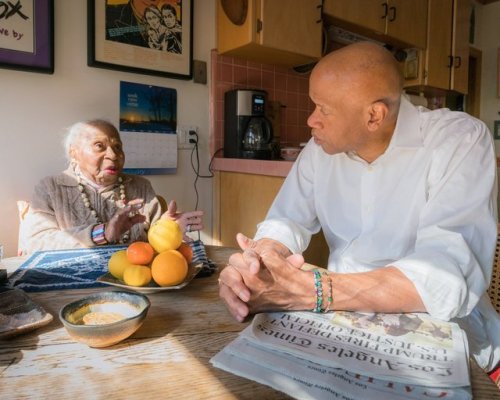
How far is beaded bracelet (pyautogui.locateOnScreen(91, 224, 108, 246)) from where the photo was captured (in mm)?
1385

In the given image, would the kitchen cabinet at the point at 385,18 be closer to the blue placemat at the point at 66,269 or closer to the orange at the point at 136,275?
the blue placemat at the point at 66,269

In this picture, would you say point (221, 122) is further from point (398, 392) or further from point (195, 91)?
point (398, 392)

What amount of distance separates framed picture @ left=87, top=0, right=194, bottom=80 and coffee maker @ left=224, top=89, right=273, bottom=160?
0.32m

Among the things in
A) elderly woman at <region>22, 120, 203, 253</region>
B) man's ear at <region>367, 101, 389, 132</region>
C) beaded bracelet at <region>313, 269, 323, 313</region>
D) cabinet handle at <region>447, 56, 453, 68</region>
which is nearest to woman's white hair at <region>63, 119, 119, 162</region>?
elderly woman at <region>22, 120, 203, 253</region>

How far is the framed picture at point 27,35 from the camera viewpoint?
5.42 ft

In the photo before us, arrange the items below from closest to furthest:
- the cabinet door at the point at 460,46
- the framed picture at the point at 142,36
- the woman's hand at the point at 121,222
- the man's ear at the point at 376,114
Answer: the man's ear at the point at 376,114
the woman's hand at the point at 121,222
the framed picture at the point at 142,36
the cabinet door at the point at 460,46

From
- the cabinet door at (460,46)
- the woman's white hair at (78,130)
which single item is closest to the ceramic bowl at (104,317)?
the woman's white hair at (78,130)

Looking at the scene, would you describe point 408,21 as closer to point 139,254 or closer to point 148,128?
point 148,128

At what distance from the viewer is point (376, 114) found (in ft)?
3.43

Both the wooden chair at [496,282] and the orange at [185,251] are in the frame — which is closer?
the orange at [185,251]

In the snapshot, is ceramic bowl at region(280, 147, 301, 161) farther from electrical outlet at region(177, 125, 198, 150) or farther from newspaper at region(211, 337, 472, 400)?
newspaper at region(211, 337, 472, 400)

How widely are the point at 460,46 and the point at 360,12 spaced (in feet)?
4.52

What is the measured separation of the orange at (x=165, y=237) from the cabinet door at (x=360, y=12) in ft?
6.58

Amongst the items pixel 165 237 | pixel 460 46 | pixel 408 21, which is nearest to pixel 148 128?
pixel 165 237
